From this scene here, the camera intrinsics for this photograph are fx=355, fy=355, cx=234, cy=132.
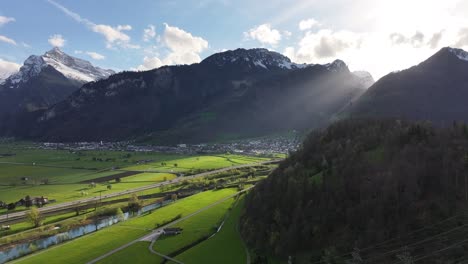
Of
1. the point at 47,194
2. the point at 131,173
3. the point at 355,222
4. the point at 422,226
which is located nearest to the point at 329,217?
the point at 355,222

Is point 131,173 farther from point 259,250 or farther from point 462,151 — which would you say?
point 462,151

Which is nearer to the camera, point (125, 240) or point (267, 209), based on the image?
point (267, 209)

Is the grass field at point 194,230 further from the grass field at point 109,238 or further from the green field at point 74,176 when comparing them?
the green field at point 74,176

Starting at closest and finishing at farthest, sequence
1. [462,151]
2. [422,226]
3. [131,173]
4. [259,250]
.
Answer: [422,226]
[462,151]
[259,250]
[131,173]

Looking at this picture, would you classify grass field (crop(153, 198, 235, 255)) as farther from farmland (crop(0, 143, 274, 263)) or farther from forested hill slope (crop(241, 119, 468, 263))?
forested hill slope (crop(241, 119, 468, 263))

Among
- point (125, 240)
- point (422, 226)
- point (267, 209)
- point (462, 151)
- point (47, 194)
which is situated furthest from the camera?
point (47, 194)

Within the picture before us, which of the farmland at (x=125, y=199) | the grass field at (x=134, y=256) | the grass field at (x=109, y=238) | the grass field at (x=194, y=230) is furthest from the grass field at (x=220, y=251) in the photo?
the grass field at (x=109, y=238)
